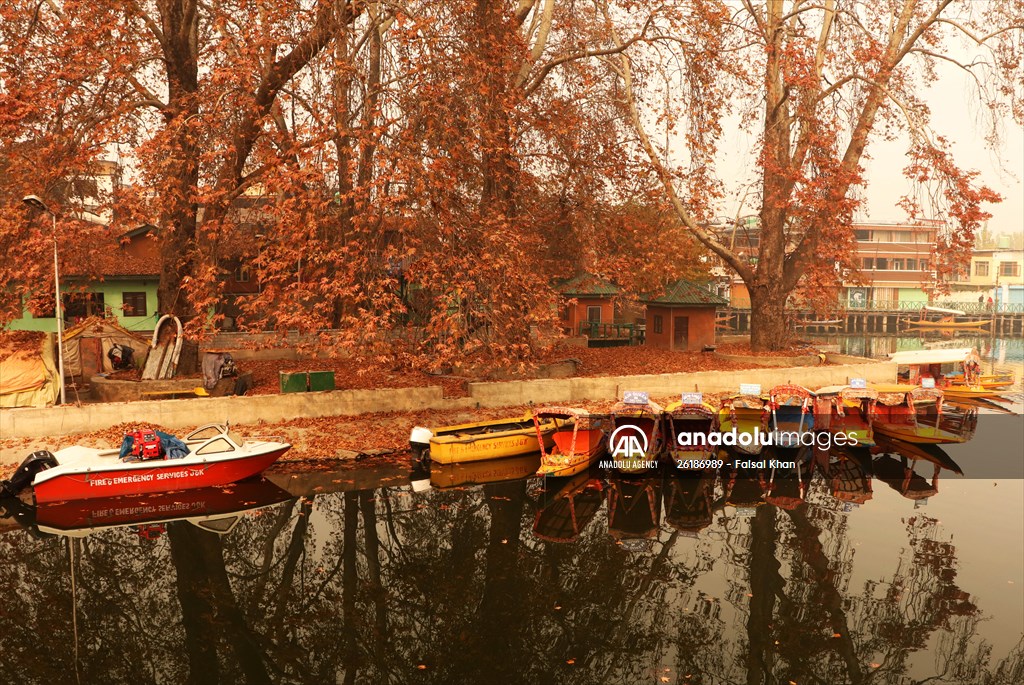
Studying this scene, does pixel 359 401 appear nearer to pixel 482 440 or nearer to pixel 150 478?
pixel 482 440

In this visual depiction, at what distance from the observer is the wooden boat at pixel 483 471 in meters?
22.9

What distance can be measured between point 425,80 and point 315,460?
11961 mm

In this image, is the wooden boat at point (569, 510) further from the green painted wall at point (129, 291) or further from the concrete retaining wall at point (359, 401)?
the green painted wall at point (129, 291)

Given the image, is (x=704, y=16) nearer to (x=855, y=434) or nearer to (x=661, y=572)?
(x=855, y=434)

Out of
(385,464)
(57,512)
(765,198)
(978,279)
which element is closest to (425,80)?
(385,464)

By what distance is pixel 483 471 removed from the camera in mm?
23922

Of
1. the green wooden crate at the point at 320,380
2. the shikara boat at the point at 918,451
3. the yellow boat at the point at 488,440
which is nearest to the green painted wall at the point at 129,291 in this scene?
the green wooden crate at the point at 320,380

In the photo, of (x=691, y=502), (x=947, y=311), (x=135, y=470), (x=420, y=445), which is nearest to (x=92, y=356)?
(x=135, y=470)

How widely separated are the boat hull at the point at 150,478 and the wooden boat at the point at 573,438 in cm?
748

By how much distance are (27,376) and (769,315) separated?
104 feet

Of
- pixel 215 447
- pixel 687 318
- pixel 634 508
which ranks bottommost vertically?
pixel 634 508

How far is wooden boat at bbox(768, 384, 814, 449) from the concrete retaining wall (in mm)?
5785

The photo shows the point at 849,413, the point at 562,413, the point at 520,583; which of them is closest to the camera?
the point at 520,583

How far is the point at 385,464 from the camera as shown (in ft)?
79.7
